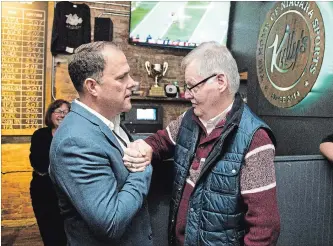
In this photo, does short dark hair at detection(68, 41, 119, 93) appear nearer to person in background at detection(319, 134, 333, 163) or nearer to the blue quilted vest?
the blue quilted vest

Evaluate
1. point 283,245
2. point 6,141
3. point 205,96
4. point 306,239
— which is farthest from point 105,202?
point 6,141

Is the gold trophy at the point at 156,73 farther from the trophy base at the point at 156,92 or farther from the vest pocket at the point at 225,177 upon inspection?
the vest pocket at the point at 225,177

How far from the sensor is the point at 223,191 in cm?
127

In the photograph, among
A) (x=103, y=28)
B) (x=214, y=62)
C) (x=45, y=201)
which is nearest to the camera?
(x=214, y=62)

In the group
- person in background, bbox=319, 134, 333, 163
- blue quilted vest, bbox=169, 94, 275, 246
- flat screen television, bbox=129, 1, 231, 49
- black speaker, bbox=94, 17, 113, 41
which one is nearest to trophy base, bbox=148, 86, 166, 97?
flat screen television, bbox=129, 1, 231, 49

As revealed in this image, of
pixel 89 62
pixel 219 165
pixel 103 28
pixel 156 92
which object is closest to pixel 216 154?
pixel 219 165

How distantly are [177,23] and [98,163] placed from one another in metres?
4.88

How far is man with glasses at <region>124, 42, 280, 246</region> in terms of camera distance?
1242 mm

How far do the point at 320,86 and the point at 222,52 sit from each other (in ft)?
8.23

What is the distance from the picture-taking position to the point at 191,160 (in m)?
1.42

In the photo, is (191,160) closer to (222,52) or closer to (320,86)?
(222,52)

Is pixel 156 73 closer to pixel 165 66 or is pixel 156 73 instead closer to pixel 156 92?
pixel 165 66

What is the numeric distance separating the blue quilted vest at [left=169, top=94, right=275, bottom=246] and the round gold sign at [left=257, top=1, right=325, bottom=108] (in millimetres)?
2615

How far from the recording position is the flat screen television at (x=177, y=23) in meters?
5.50
